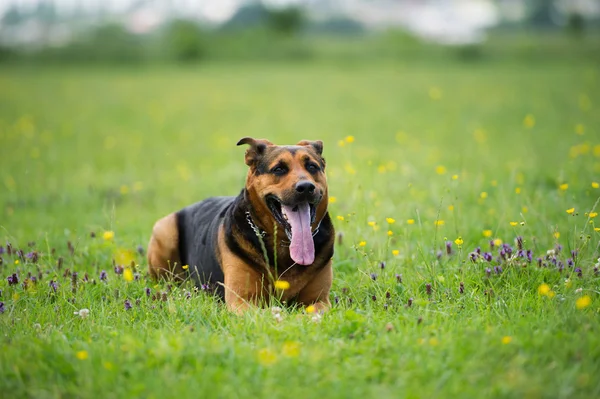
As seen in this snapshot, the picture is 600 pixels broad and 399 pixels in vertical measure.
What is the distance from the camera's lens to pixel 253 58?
153 ft

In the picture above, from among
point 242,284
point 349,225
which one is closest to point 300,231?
point 242,284

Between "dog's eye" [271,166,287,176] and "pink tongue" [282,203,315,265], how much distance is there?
29cm

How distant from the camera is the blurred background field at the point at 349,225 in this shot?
343 cm

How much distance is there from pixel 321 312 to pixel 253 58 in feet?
145

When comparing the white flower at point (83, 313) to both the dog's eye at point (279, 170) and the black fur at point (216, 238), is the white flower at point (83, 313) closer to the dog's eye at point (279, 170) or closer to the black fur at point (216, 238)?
the black fur at point (216, 238)

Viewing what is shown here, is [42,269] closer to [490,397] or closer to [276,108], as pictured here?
[490,397]

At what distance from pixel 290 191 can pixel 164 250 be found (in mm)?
2062

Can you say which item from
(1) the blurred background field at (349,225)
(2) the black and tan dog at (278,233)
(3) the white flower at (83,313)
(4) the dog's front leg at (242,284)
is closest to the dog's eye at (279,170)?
(2) the black and tan dog at (278,233)

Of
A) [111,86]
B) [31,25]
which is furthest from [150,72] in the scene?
[31,25]

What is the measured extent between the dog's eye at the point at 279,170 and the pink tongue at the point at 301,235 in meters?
0.29

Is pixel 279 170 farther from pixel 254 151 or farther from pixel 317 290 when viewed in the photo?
pixel 317 290

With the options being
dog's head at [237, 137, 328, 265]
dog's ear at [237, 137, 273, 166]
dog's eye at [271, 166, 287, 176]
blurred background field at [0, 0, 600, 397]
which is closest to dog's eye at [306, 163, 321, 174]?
dog's head at [237, 137, 328, 265]

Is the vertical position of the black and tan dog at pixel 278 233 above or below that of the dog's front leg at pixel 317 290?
above

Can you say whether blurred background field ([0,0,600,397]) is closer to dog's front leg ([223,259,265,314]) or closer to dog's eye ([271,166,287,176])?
dog's front leg ([223,259,265,314])
